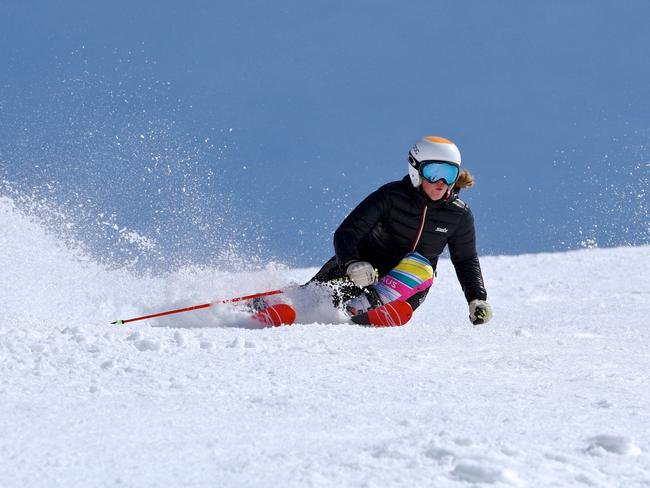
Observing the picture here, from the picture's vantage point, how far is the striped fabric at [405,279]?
5867mm

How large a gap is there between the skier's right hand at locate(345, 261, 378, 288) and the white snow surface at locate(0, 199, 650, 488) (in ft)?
1.66

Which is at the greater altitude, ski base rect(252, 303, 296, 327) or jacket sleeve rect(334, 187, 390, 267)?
jacket sleeve rect(334, 187, 390, 267)

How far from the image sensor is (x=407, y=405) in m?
2.84

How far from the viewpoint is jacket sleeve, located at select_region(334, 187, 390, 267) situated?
570cm

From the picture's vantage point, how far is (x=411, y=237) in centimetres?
599

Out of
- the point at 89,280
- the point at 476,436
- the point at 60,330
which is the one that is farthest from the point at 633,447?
the point at 89,280

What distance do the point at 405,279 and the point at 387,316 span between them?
46 cm

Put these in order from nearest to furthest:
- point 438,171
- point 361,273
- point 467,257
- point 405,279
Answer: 1. point 361,273
2. point 438,171
3. point 405,279
4. point 467,257

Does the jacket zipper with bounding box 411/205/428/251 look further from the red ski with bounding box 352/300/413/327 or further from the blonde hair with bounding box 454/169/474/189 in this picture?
the red ski with bounding box 352/300/413/327

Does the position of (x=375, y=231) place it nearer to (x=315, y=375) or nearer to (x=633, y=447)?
(x=315, y=375)

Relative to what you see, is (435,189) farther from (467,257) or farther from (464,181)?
(467,257)

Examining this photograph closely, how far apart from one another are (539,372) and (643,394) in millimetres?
515

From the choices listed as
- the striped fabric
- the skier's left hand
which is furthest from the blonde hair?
the skier's left hand

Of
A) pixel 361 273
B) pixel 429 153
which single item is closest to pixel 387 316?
pixel 361 273
